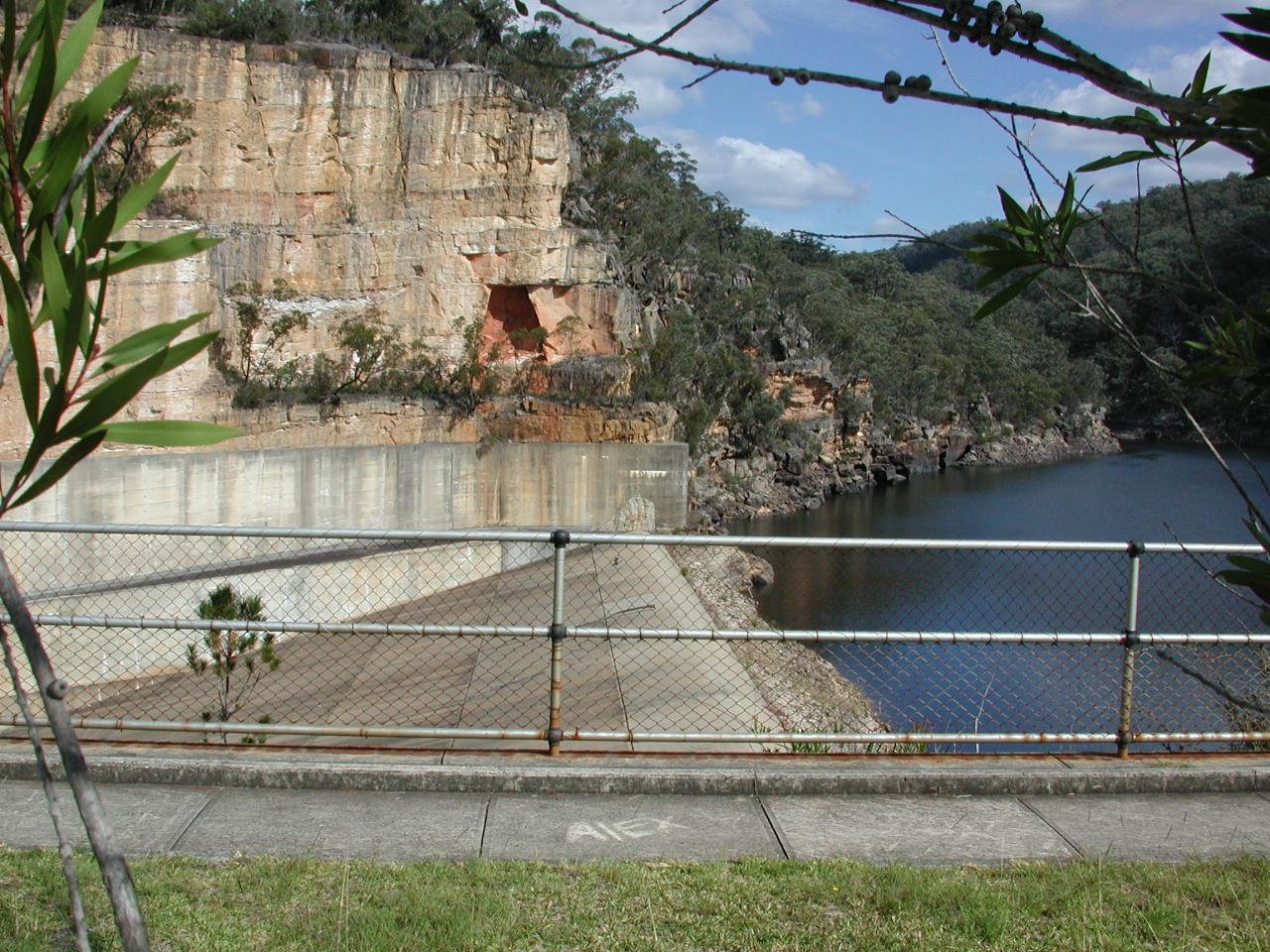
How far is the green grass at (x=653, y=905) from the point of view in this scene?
396 cm

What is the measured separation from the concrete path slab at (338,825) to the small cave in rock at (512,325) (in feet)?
80.0

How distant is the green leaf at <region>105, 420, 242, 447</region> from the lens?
89.4 inches

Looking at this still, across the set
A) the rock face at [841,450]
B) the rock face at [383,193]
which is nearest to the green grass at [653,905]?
the rock face at [383,193]

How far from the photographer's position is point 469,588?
59.1ft

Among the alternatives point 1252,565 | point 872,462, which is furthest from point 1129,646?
point 872,462

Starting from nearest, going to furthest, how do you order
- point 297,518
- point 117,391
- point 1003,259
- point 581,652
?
point 117,391, point 1003,259, point 581,652, point 297,518

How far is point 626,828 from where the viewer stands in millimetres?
5273

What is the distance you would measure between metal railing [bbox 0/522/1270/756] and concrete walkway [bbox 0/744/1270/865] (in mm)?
212

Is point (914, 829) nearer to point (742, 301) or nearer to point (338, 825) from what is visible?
point (338, 825)

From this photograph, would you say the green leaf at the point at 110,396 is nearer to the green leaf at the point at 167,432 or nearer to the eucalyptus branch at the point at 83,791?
the green leaf at the point at 167,432

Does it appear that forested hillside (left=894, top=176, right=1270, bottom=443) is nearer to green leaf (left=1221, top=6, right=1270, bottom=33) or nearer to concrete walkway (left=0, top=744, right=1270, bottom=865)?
green leaf (left=1221, top=6, right=1270, bottom=33)

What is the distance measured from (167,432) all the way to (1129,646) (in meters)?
5.24

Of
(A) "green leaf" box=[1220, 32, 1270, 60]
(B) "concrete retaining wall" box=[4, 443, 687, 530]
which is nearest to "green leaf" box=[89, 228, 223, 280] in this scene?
(A) "green leaf" box=[1220, 32, 1270, 60]

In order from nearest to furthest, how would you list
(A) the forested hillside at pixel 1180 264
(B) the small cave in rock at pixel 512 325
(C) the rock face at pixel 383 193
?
(A) the forested hillside at pixel 1180 264
(C) the rock face at pixel 383 193
(B) the small cave in rock at pixel 512 325
